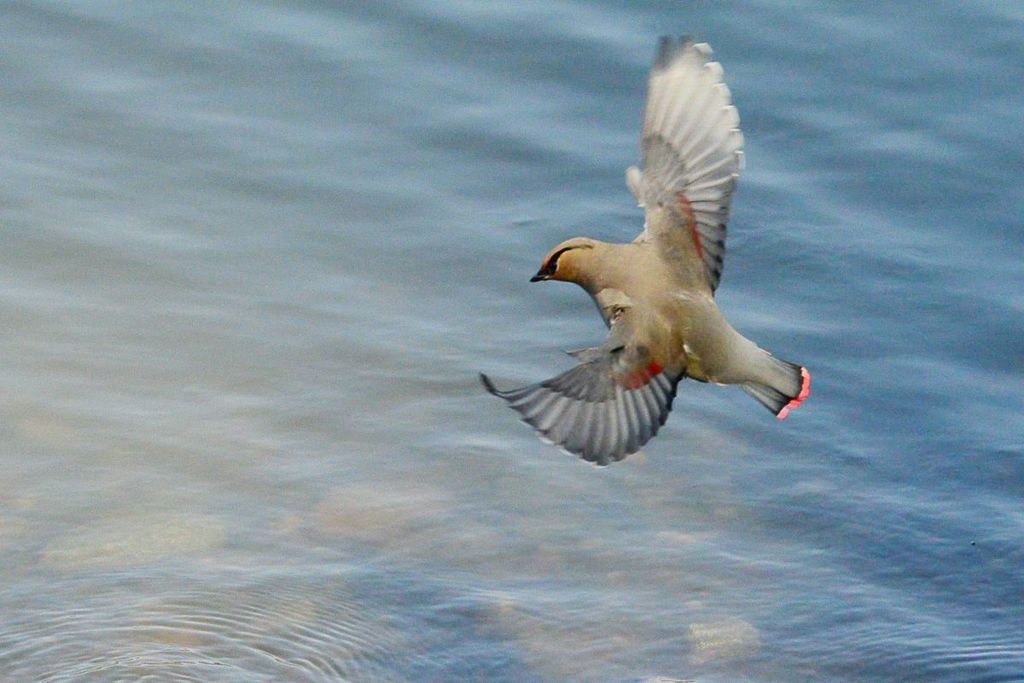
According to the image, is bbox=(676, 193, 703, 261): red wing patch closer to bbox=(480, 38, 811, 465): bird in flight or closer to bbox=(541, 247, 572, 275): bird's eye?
bbox=(480, 38, 811, 465): bird in flight

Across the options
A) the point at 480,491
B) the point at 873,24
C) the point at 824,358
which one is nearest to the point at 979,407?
the point at 824,358

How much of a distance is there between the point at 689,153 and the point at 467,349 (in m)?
2.62

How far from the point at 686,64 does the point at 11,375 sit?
354 cm

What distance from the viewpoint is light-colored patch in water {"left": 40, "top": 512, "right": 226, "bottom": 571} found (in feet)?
21.1

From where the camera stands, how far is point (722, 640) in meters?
6.21

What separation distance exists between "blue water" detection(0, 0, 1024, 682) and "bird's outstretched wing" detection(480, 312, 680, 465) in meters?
1.34

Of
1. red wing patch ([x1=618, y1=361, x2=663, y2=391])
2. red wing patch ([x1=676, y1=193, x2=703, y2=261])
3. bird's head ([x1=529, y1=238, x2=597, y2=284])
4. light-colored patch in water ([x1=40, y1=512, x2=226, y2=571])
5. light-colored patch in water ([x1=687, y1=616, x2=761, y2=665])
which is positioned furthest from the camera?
light-colored patch in water ([x1=40, y1=512, x2=226, y2=571])

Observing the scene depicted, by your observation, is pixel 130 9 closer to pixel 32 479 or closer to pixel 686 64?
pixel 32 479

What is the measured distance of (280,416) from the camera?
7.37 metres

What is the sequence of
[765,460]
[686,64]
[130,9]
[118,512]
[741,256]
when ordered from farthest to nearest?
[130,9] → [741,256] → [765,460] → [118,512] → [686,64]

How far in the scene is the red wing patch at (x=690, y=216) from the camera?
535 centimetres

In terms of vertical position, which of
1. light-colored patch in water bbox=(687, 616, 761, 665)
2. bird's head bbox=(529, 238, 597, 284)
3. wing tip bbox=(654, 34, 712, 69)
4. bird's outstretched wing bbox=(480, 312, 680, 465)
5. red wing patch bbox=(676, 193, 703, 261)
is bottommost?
light-colored patch in water bbox=(687, 616, 761, 665)

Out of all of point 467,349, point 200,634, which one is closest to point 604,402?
point 200,634

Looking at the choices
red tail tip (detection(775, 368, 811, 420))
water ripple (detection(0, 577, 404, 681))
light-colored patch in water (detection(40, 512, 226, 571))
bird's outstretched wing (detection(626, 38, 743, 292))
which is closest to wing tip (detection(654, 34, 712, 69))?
bird's outstretched wing (detection(626, 38, 743, 292))
